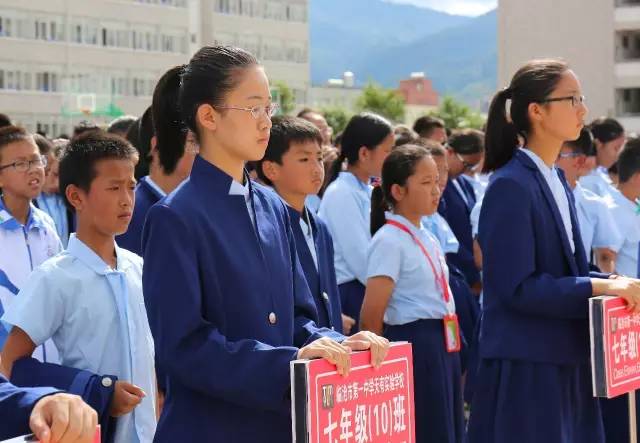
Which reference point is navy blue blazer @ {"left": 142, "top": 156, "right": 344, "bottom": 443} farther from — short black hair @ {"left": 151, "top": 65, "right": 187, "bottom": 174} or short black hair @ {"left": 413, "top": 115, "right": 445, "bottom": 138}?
short black hair @ {"left": 413, "top": 115, "right": 445, "bottom": 138}

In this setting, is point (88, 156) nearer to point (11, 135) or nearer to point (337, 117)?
point (11, 135)

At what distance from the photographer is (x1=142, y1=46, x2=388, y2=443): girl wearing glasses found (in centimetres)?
310

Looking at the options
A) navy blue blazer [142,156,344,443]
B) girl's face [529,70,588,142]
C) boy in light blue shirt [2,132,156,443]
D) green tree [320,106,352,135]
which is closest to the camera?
navy blue blazer [142,156,344,443]

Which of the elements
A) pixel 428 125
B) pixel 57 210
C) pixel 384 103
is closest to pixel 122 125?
pixel 57 210

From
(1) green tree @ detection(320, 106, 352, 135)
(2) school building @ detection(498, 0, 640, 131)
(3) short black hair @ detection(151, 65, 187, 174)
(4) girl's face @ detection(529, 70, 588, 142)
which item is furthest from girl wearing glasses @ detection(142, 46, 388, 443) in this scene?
(1) green tree @ detection(320, 106, 352, 135)

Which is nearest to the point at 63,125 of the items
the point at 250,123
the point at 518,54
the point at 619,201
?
the point at 518,54

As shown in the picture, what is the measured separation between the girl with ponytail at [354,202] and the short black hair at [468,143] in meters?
2.56

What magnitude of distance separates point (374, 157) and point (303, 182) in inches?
70.7

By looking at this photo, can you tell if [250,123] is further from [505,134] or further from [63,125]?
[63,125]

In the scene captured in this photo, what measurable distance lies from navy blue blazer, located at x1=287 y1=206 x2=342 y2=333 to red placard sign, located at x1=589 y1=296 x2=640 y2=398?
114cm

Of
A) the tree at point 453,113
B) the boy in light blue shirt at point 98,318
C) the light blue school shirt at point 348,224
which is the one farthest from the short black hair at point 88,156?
the tree at point 453,113

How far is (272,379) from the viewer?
10.0ft

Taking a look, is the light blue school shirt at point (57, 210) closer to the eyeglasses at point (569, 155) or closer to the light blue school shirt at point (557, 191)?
the eyeglasses at point (569, 155)

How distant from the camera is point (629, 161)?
26.2 feet
